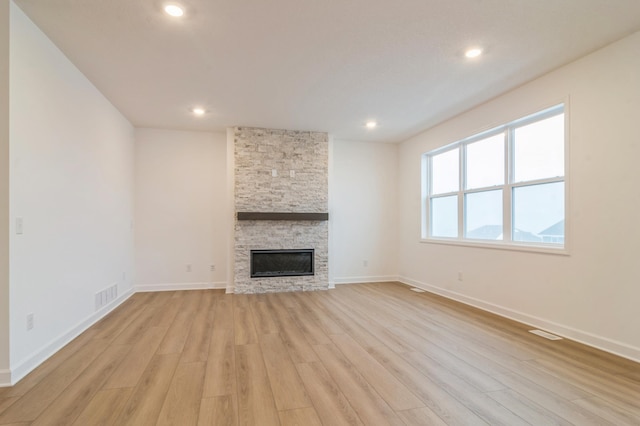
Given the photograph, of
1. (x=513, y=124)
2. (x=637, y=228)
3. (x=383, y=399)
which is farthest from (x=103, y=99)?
(x=637, y=228)

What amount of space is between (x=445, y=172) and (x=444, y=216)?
0.73 meters

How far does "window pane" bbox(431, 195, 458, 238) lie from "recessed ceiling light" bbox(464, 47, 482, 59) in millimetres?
2396

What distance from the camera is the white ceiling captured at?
90.8 inches

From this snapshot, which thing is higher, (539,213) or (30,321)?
(539,213)

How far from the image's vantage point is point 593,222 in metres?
2.88

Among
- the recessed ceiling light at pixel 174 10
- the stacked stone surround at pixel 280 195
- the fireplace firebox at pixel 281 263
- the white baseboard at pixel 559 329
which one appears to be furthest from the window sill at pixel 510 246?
the recessed ceiling light at pixel 174 10

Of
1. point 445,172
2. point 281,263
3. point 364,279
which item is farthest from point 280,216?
point 445,172

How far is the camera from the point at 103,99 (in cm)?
389

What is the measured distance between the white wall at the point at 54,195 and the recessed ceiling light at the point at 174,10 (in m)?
1.07

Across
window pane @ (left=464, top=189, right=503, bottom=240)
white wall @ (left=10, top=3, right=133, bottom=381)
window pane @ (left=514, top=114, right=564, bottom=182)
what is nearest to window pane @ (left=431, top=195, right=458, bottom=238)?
window pane @ (left=464, top=189, right=503, bottom=240)

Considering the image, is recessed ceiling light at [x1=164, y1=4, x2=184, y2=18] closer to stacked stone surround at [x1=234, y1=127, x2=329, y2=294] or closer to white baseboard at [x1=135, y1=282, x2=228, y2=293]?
stacked stone surround at [x1=234, y1=127, x2=329, y2=294]

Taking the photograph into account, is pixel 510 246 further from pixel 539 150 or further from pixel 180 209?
pixel 180 209

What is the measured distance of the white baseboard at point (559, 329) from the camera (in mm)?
2588

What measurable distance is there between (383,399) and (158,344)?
6.92 feet
